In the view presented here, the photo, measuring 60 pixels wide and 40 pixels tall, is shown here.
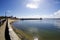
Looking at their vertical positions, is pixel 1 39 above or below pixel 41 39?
above

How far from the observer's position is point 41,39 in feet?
53.9

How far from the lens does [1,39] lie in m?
10.4

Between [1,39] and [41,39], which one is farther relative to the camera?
[41,39]

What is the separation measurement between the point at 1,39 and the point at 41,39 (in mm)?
8297
